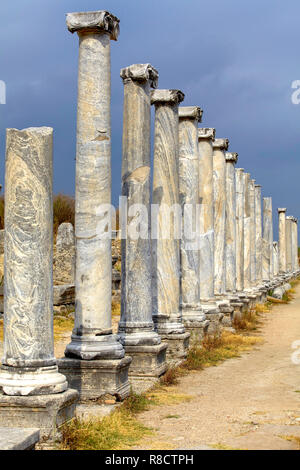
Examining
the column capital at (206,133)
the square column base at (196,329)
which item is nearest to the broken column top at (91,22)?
the square column base at (196,329)

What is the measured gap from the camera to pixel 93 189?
9516mm

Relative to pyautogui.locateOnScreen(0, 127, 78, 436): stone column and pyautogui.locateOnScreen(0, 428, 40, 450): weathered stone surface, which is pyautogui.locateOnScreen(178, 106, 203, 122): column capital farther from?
pyautogui.locateOnScreen(0, 428, 40, 450): weathered stone surface

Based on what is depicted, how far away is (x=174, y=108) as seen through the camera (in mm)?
13266

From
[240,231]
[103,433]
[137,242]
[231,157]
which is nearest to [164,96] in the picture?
[137,242]

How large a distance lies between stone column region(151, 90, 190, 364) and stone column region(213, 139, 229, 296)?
20.8 feet

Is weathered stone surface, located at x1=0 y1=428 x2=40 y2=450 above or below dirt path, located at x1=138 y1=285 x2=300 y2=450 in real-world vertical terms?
above

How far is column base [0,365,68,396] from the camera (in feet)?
23.2

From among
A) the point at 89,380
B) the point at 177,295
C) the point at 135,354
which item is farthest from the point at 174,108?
the point at 89,380

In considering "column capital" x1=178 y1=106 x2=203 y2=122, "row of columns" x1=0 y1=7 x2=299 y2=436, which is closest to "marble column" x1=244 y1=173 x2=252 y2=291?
"row of columns" x1=0 y1=7 x2=299 y2=436

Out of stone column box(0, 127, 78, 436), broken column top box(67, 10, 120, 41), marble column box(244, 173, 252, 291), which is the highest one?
broken column top box(67, 10, 120, 41)

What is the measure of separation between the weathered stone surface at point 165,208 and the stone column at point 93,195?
349 centimetres

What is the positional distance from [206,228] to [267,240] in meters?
20.4

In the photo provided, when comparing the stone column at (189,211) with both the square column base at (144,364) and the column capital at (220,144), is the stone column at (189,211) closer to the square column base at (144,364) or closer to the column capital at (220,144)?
the square column base at (144,364)

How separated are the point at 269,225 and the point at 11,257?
31.8m
